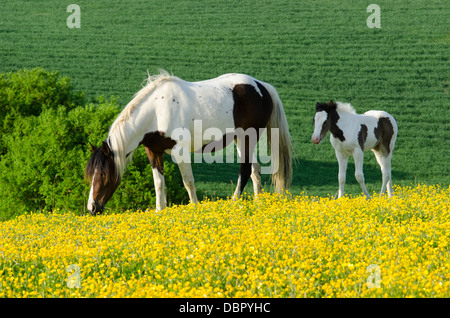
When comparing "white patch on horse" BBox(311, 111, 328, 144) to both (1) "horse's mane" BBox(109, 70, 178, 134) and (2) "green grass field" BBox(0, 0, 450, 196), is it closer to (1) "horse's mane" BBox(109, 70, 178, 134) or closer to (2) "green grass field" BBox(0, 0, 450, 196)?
(1) "horse's mane" BBox(109, 70, 178, 134)

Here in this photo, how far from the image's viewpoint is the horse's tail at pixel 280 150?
1129 cm

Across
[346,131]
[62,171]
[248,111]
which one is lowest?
[62,171]

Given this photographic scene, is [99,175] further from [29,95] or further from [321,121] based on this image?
[29,95]

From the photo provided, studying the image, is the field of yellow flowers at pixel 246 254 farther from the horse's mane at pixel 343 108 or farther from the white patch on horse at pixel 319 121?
the horse's mane at pixel 343 108

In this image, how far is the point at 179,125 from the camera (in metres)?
9.80

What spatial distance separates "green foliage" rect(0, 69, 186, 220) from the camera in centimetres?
1397

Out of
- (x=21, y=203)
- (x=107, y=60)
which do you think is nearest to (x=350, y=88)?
(x=107, y=60)

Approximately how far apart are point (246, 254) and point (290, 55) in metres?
37.3

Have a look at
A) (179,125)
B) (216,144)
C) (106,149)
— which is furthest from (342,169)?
(106,149)

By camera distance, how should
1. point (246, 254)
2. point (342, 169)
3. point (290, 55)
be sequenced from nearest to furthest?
point (246, 254), point (342, 169), point (290, 55)

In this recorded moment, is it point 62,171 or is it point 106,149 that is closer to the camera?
point 106,149

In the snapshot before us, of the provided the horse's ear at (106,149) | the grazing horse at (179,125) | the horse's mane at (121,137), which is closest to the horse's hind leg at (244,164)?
the grazing horse at (179,125)
